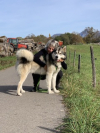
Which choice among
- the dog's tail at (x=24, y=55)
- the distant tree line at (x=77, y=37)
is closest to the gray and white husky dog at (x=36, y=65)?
the dog's tail at (x=24, y=55)

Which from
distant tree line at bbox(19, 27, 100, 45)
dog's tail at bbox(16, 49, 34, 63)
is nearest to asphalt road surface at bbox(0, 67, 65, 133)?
dog's tail at bbox(16, 49, 34, 63)

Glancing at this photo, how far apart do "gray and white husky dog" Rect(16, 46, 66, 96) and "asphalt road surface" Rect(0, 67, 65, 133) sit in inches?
18.3

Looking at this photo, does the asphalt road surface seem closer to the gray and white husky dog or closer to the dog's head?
the gray and white husky dog

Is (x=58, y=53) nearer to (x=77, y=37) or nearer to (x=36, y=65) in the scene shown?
(x=36, y=65)

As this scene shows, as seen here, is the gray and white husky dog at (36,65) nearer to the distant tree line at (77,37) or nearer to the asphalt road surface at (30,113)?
the asphalt road surface at (30,113)

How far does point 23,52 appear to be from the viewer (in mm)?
5875

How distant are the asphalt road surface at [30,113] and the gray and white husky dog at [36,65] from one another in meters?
0.47

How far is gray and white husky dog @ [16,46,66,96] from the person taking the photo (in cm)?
593

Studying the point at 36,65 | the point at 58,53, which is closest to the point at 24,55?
the point at 36,65

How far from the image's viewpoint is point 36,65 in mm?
6320

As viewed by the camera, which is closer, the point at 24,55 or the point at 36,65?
the point at 24,55

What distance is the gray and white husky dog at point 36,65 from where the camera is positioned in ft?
19.4

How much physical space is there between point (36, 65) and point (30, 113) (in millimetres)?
2306

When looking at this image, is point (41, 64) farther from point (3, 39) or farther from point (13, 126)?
point (3, 39)
